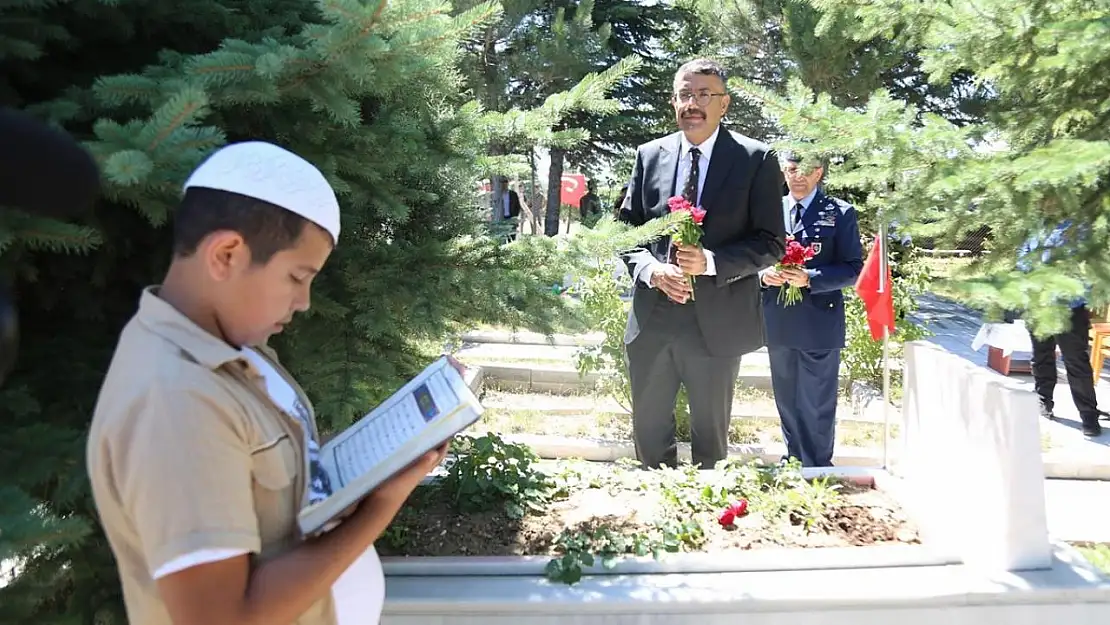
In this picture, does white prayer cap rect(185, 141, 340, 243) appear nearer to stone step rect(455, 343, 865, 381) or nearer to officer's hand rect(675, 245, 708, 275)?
officer's hand rect(675, 245, 708, 275)

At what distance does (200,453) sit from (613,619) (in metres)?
1.70

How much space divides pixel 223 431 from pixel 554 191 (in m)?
13.5

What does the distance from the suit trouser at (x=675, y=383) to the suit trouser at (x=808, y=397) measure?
0.97 metres

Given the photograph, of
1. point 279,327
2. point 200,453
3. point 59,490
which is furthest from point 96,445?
point 59,490

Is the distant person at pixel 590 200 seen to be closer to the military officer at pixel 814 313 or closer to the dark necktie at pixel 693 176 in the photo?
the military officer at pixel 814 313

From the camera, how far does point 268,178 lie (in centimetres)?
108

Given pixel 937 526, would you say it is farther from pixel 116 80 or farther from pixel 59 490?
pixel 116 80

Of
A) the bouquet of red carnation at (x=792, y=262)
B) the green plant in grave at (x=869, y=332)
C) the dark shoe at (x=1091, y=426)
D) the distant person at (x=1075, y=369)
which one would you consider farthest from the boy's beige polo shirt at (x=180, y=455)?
the dark shoe at (x=1091, y=426)

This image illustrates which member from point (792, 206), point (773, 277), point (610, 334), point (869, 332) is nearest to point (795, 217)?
point (792, 206)

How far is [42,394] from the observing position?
1919 mm

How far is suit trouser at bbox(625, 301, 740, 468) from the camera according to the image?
333 cm

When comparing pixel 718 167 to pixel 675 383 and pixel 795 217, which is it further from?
pixel 795 217

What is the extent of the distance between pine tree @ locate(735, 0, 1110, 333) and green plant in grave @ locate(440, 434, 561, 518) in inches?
66.2

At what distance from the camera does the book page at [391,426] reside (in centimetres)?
124
